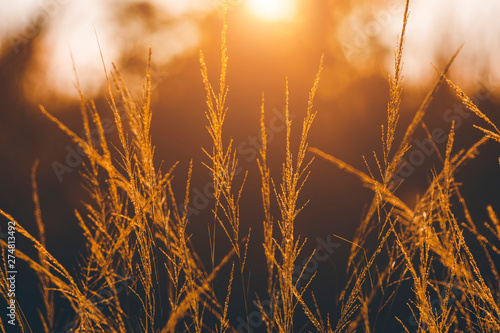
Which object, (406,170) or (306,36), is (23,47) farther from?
(406,170)

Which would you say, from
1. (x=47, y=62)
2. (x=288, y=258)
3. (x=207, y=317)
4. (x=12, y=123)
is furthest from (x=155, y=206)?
(x=47, y=62)

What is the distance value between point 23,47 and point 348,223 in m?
7.32

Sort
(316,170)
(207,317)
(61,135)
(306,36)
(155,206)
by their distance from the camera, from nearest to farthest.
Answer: (155,206) → (207,317) → (316,170) → (61,135) → (306,36)

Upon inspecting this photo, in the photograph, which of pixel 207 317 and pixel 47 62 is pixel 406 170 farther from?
pixel 47 62

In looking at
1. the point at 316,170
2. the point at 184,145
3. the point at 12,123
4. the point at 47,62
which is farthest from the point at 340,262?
the point at 47,62

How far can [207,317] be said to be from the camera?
14.3 ft

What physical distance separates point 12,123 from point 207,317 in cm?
473

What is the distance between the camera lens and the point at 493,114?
619cm

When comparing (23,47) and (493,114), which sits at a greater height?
(493,114)

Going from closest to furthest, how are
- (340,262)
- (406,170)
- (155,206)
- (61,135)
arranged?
1. (155,206)
2. (340,262)
3. (406,170)
4. (61,135)

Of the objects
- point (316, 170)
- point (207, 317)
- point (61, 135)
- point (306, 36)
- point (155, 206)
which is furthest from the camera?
point (306, 36)

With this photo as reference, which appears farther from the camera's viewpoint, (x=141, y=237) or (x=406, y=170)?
(x=406, y=170)

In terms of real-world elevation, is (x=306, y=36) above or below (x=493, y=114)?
below

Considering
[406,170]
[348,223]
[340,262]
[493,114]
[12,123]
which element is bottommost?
[12,123]
